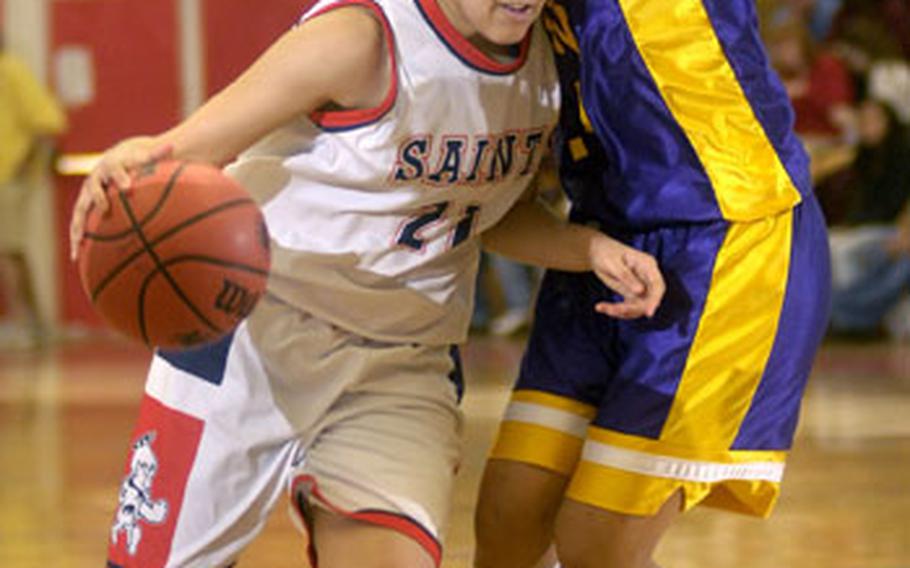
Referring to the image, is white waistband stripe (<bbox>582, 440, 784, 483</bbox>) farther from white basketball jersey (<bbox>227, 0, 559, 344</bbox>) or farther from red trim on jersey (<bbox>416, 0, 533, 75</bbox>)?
red trim on jersey (<bbox>416, 0, 533, 75</bbox>)

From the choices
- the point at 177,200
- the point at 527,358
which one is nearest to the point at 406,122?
the point at 177,200

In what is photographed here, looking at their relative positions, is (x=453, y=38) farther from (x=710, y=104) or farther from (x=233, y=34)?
(x=233, y=34)

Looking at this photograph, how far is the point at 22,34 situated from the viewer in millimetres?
11641

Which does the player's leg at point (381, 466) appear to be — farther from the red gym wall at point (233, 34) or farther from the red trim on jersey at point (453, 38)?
the red gym wall at point (233, 34)

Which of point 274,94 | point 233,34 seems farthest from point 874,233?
point 274,94

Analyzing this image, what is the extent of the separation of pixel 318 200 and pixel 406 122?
17cm

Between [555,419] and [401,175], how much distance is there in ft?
1.81

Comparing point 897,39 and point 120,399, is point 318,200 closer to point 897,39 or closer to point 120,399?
point 120,399

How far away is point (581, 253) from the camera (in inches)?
105

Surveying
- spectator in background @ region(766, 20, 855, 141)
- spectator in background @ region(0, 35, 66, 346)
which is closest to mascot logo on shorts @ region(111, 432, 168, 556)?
spectator in background @ region(766, 20, 855, 141)

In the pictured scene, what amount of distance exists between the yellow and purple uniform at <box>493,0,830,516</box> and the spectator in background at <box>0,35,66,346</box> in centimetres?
816

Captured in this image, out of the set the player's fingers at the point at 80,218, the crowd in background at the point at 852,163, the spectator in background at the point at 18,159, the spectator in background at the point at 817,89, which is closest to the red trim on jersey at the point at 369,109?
the player's fingers at the point at 80,218

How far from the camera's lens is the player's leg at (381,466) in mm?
2459

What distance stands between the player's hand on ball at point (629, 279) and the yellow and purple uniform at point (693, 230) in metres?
0.11
